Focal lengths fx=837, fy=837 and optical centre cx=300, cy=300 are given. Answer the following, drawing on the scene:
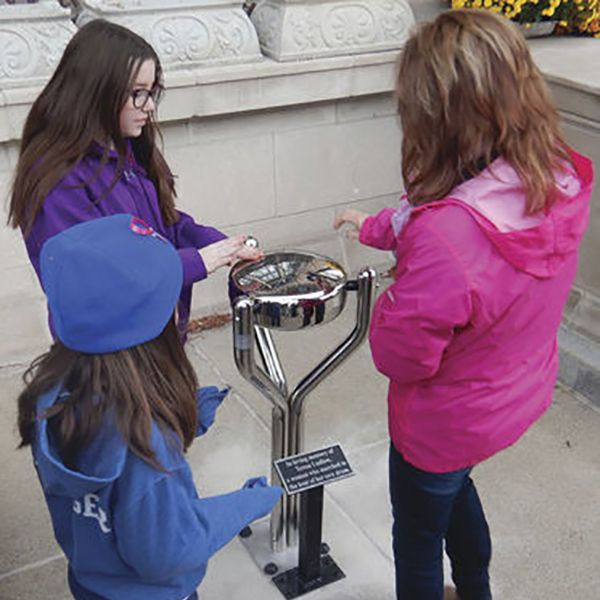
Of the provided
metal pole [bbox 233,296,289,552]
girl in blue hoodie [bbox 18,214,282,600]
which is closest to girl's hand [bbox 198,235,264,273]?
metal pole [bbox 233,296,289,552]

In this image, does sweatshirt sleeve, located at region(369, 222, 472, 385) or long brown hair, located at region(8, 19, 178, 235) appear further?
long brown hair, located at region(8, 19, 178, 235)

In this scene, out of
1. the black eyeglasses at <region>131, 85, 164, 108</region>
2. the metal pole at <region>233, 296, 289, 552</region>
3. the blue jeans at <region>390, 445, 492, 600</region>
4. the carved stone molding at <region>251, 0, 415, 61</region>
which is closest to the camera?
the blue jeans at <region>390, 445, 492, 600</region>

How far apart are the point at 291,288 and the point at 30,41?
210cm

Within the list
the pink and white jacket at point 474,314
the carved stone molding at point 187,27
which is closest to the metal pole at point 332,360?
the pink and white jacket at point 474,314

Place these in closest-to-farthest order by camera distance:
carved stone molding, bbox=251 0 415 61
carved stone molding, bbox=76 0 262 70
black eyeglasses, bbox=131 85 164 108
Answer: black eyeglasses, bbox=131 85 164 108 < carved stone molding, bbox=76 0 262 70 < carved stone molding, bbox=251 0 415 61

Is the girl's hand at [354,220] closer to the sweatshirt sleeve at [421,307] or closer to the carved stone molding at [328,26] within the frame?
the sweatshirt sleeve at [421,307]

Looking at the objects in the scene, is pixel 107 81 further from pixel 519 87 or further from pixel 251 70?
pixel 251 70

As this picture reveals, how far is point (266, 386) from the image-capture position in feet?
7.91

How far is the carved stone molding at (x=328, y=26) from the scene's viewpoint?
412 cm

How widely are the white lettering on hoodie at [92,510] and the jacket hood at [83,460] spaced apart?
0.04 m

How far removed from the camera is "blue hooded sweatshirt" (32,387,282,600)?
4.95ft

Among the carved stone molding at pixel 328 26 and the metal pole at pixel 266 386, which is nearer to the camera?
the metal pole at pixel 266 386

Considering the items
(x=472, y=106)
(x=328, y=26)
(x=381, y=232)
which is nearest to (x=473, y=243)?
(x=472, y=106)

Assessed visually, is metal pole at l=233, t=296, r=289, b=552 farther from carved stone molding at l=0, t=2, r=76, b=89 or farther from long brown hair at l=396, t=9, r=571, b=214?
carved stone molding at l=0, t=2, r=76, b=89
